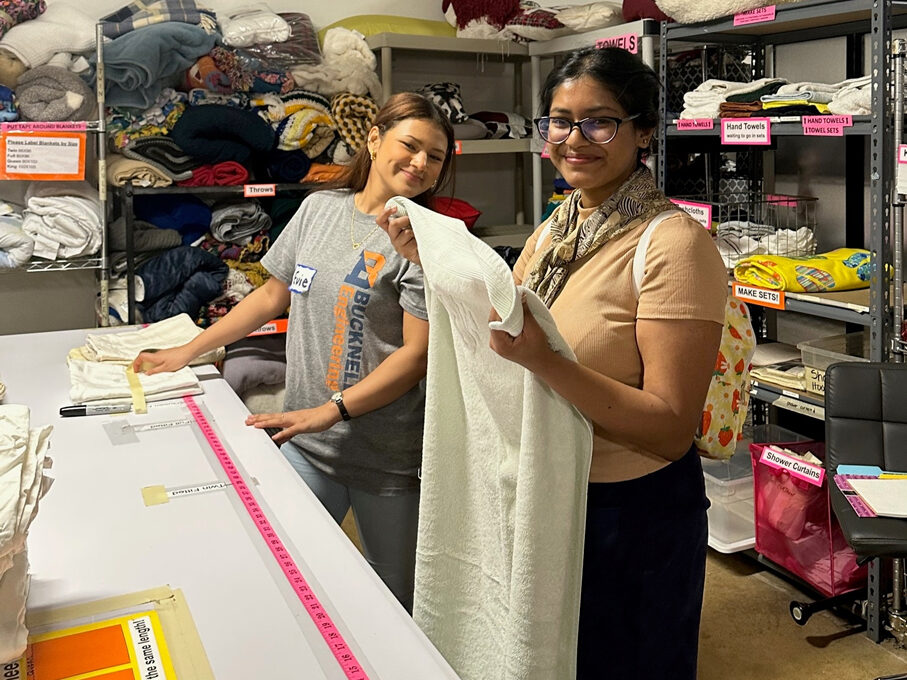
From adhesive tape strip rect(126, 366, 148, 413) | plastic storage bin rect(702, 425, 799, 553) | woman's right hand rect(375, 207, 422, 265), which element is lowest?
plastic storage bin rect(702, 425, 799, 553)

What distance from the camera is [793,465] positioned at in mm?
2709

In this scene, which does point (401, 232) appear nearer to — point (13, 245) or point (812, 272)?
point (812, 272)

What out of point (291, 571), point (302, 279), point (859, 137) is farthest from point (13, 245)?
point (859, 137)

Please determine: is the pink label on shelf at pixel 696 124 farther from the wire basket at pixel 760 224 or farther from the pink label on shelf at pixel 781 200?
the pink label on shelf at pixel 781 200

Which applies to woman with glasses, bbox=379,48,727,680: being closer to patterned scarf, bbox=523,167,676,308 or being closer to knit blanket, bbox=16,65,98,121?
patterned scarf, bbox=523,167,676,308

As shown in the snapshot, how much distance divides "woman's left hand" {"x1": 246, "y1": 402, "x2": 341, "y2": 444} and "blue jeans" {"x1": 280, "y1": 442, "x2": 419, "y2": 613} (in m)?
0.17

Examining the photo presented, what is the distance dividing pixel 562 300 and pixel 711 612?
1.71m

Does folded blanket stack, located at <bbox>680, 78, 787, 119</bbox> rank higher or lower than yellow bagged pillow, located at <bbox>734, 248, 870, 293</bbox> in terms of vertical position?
higher

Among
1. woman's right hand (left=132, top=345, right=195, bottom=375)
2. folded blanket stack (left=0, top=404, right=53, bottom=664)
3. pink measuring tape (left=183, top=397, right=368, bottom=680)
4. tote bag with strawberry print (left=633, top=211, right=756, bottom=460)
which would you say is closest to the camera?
folded blanket stack (left=0, top=404, right=53, bottom=664)

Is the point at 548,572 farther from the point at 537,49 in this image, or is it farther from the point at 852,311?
the point at 537,49

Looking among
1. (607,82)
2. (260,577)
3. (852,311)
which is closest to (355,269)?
(607,82)

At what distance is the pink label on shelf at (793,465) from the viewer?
2.65 m

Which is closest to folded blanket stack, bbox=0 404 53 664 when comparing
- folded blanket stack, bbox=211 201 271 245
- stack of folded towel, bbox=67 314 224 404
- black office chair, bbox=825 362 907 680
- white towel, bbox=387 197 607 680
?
white towel, bbox=387 197 607 680

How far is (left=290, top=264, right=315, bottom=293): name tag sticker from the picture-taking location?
1955mm
